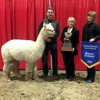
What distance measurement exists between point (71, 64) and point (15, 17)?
5.91 feet

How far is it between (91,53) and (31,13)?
180 cm

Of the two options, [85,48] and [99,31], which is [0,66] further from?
[99,31]

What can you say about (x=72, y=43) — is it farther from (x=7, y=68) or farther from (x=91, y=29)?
(x=7, y=68)

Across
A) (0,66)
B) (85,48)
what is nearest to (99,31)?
(85,48)

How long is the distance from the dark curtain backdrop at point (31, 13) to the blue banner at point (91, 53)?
0.93 meters

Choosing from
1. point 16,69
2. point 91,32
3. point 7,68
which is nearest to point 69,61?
point 91,32

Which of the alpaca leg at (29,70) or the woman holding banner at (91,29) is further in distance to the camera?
the alpaca leg at (29,70)

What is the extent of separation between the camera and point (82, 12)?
6.25 meters

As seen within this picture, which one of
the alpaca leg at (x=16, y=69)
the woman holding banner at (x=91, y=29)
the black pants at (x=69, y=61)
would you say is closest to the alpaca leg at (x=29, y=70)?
the alpaca leg at (x=16, y=69)

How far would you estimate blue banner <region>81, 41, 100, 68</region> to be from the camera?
536 cm

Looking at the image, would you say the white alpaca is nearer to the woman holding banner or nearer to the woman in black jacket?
the woman in black jacket

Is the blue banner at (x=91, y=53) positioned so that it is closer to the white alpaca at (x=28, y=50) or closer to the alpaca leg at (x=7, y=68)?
the white alpaca at (x=28, y=50)

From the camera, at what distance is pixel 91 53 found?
17.9 feet

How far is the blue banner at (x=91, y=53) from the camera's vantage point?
5363 mm
